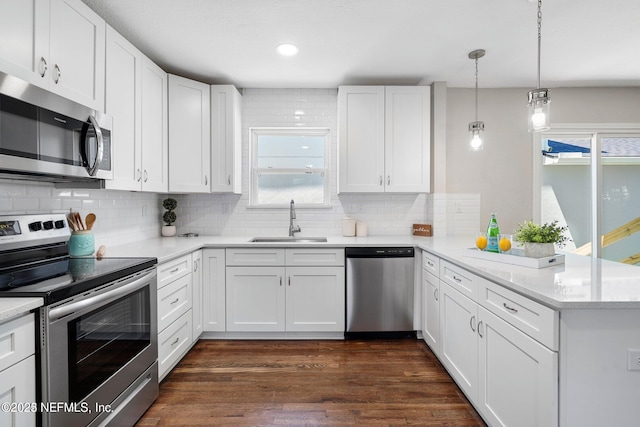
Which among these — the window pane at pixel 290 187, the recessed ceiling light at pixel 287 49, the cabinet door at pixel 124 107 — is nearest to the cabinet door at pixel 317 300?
the window pane at pixel 290 187

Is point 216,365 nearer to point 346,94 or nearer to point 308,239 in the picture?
point 308,239

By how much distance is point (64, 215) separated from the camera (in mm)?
2078

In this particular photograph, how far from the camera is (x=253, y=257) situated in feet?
9.68

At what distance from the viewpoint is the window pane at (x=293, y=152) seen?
12.0 ft

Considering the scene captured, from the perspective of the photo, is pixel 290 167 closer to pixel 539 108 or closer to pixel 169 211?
pixel 169 211

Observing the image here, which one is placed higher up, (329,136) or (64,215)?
(329,136)

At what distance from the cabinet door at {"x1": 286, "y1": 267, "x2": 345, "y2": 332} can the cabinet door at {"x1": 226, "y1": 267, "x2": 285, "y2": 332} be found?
101 millimetres

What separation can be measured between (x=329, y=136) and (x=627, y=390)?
3.02m

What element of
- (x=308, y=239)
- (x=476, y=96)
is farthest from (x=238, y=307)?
(x=476, y=96)

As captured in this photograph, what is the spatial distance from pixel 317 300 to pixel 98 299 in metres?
1.83

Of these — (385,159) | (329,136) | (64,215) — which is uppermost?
(329,136)

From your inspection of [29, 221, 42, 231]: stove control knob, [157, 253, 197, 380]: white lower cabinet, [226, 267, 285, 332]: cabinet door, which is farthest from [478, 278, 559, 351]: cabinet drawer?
[29, 221, 42, 231]: stove control knob

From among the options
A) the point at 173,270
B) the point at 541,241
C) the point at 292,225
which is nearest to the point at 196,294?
the point at 173,270

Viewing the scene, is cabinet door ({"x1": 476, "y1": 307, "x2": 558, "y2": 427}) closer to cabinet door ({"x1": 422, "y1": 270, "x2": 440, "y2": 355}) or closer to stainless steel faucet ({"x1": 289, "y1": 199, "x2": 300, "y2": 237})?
cabinet door ({"x1": 422, "y1": 270, "x2": 440, "y2": 355})
